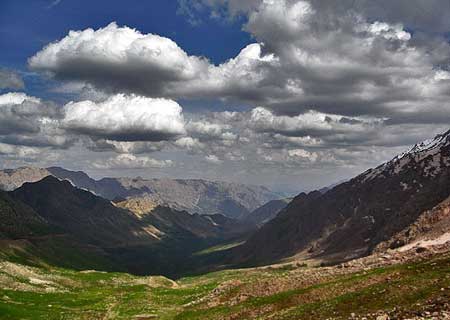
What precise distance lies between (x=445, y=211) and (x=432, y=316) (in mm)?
177397

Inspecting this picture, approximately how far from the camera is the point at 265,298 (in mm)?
59906

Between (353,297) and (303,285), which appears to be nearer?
(353,297)

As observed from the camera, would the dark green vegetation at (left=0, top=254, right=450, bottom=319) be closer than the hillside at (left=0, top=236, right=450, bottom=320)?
No

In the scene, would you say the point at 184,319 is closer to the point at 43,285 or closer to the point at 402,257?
the point at 402,257

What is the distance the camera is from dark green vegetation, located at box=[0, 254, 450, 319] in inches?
1606

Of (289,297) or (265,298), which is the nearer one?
(289,297)

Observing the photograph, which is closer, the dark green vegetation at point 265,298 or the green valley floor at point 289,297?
the green valley floor at point 289,297

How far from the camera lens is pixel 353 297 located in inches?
1770

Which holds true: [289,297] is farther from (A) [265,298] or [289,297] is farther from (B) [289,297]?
(A) [265,298]

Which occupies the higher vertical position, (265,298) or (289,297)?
(289,297)

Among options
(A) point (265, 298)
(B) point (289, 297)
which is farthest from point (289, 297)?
(A) point (265, 298)

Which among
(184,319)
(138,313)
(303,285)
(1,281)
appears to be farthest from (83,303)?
(303,285)

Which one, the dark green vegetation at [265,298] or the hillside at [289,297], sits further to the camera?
the dark green vegetation at [265,298]

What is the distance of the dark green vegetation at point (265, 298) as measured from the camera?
40781 millimetres
